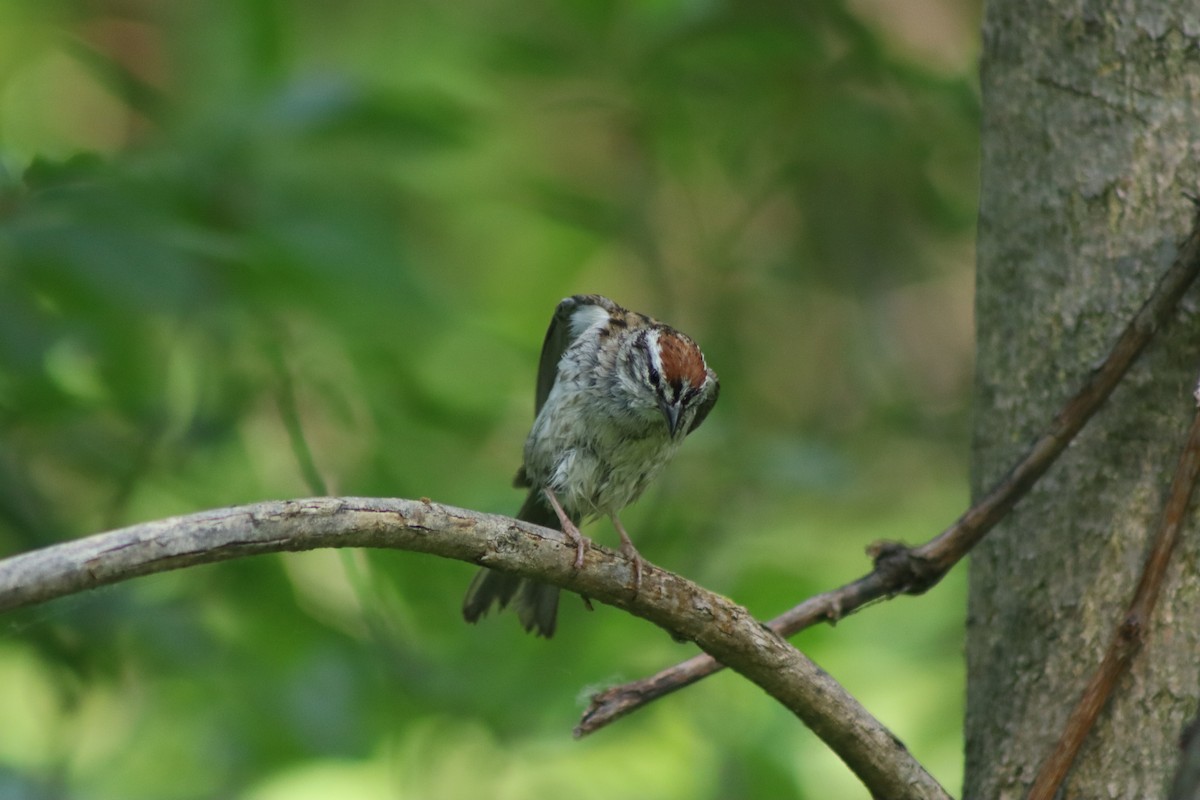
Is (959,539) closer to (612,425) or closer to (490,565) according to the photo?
(490,565)

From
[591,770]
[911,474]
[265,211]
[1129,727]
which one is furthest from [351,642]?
[911,474]

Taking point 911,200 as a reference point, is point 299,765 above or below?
below

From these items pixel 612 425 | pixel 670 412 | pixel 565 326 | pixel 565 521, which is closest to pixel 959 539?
pixel 565 521

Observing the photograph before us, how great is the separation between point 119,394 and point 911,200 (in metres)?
3.93

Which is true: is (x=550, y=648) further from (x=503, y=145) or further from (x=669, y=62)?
(x=503, y=145)

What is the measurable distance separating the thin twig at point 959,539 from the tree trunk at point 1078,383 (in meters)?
0.08

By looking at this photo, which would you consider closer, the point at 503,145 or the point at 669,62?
the point at 669,62

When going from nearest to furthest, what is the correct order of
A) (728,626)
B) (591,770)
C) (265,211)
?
1. (728,626)
2. (265,211)
3. (591,770)

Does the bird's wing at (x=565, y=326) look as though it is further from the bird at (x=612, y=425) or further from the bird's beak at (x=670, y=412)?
the bird's beak at (x=670, y=412)

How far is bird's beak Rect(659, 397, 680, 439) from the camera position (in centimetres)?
422

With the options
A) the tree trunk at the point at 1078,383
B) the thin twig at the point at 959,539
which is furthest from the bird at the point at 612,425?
the tree trunk at the point at 1078,383

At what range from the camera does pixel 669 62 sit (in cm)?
523

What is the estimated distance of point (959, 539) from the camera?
298cm

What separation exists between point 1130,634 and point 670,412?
5.89 ft
